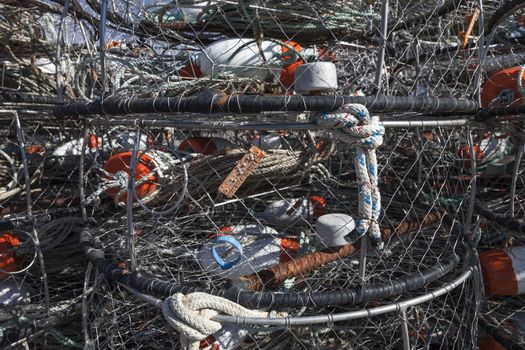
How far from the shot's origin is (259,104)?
4.20 ft

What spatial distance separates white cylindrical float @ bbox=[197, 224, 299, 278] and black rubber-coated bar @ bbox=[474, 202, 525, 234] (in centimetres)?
98

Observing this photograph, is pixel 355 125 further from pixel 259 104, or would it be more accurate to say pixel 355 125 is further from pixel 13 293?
pixel 13 293

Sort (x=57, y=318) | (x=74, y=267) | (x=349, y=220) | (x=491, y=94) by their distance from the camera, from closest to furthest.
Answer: (x=349, y=220)
(x=57, y=318)
(x=491, y=94)
(x=74, y=267)

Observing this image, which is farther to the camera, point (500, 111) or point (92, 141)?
point (92, 141)

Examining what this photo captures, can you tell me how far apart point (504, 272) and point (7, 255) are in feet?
7.78

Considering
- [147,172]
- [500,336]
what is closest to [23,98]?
[147,172]

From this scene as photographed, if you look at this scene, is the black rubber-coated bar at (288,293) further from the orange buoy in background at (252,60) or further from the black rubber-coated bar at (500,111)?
the orange buoy in background at (252,60)

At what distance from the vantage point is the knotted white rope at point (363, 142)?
4.09ft

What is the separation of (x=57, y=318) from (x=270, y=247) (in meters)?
1.08

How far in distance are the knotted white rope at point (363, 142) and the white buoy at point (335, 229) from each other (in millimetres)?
93

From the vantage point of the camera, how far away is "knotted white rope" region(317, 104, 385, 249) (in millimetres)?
1247

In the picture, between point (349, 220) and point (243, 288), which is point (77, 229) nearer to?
point (243, 288)

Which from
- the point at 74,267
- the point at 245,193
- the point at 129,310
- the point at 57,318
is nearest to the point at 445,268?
the point at 245,193

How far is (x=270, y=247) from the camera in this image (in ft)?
5.74
